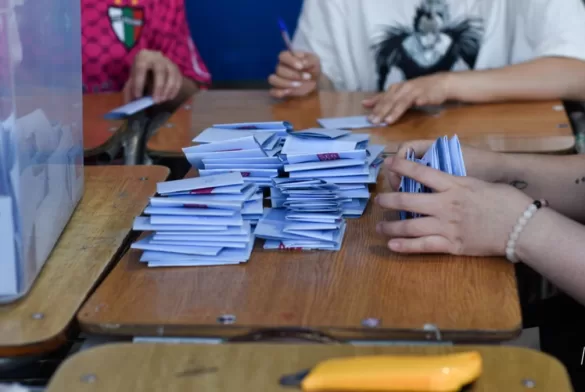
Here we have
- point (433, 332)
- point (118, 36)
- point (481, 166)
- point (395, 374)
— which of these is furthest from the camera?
point (118, 36)

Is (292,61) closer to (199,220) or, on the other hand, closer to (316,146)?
(316,146)

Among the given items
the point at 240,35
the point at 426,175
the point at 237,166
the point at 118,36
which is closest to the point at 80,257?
the point at 237,166

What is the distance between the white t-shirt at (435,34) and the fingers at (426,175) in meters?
0.87

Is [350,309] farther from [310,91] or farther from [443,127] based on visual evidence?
[310,91]

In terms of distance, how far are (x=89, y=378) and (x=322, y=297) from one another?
0.30m

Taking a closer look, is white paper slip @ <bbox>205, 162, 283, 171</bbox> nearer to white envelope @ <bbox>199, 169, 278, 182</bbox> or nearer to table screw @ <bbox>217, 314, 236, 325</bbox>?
white envelope @ <bbox>199, 169, 278, 182</bbox>

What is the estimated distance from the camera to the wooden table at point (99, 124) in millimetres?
1658

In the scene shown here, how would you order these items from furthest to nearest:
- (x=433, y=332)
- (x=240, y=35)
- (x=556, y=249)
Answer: (x=240, y=35), (x=556, y=249), (x=433, y=332)

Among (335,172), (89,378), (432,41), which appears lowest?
(89,378)

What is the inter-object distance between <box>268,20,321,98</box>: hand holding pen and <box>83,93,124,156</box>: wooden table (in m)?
0.38

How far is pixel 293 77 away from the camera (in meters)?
1.97

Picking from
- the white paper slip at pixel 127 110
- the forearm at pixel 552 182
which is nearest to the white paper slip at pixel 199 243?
the forearm at pixel 552 182

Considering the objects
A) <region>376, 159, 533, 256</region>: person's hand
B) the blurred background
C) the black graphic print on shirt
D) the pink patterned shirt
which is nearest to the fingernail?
<region>376, 159, 533, 256</region>: person's hand

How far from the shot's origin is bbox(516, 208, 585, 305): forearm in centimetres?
104
